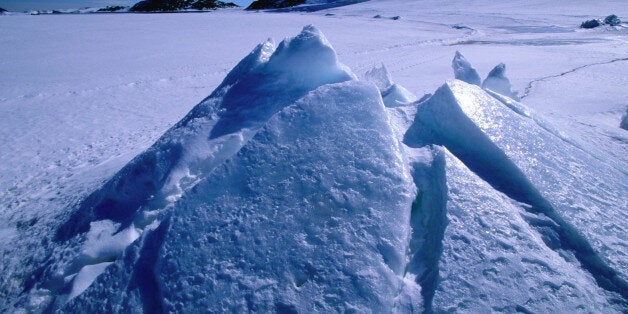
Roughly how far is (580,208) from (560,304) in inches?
20.4

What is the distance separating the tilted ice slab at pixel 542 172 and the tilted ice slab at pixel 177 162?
0.56m

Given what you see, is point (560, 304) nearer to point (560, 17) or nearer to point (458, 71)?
point (458, 71)

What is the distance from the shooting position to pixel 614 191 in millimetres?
1484

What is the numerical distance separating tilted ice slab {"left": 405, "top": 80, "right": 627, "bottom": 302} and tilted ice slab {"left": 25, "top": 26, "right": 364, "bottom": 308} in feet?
1.84

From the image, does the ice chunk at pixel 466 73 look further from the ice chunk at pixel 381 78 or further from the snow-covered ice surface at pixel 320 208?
the snow-covered ice surface at pixel 320 208

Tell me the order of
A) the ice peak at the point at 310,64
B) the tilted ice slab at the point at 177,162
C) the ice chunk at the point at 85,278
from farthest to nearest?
1. the ice peak at the point at 310,64
2. the tilted ice slab at the point at 177,162
3. the ice chunk at the point at 85,278

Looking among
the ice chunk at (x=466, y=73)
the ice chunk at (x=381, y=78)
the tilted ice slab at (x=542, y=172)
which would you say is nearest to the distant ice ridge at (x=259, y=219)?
the tilted ice slab at (x=542, y=172)

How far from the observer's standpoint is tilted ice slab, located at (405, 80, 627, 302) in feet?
3.91

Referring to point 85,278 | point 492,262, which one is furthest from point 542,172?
point 85,278

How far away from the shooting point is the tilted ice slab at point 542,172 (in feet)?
3.91

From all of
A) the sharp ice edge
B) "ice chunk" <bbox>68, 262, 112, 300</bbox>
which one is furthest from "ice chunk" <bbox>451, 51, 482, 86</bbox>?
"ice chunk" <bbox>68, 262, 112, 300</bbox>

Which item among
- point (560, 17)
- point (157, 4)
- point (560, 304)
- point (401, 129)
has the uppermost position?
point (157, 4)

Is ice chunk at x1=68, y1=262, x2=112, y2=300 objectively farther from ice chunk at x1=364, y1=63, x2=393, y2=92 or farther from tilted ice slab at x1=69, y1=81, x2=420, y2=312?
ice chunk at x1=364, y1=63, x2=393, y2=92

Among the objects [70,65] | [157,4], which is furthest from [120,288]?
[157,4]
